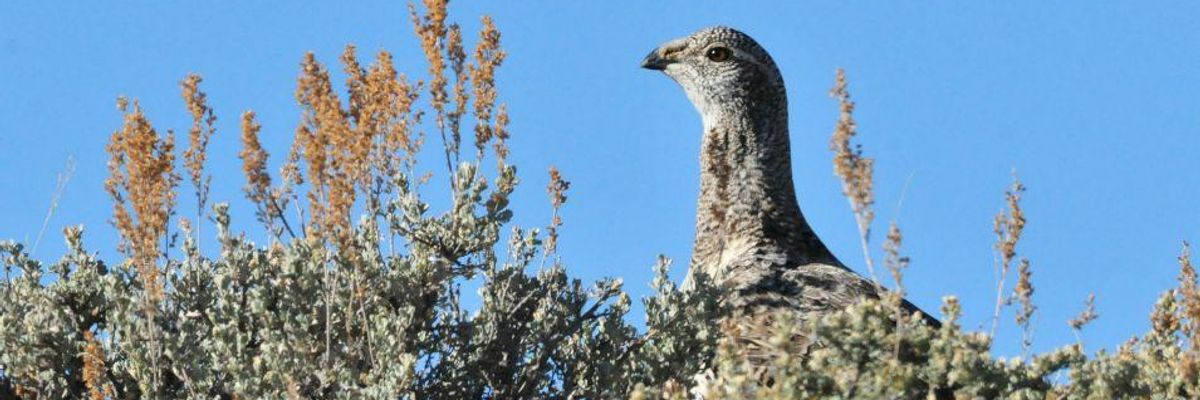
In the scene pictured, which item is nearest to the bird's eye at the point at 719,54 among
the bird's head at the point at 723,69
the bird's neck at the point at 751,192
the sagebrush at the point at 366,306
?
the bird's head at the point at 723,69

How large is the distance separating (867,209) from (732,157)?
12.9 feet

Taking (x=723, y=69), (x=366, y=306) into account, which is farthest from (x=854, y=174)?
(x=723, y=69)

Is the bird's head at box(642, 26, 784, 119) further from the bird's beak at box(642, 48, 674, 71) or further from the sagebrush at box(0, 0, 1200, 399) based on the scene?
the sagebrush at box(0, 0, 1200, 399)

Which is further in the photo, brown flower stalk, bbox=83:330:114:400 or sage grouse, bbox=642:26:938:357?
sage grouse, bbox=642:26:938:357

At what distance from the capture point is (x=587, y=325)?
557 centimetres

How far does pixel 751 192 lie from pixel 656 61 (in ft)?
3.65

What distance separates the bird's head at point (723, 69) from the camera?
322 inches

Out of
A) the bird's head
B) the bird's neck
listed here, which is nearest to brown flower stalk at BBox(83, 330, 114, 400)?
the bird's neck

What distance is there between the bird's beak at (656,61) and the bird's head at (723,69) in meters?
0.16

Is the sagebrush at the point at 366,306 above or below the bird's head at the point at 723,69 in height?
below

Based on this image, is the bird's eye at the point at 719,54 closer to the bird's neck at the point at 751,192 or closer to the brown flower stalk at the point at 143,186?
the bird's neck at the point at 751,192

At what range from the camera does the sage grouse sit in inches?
269

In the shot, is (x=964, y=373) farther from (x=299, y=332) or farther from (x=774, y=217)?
(x=774, y=217)

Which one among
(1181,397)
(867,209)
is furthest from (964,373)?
(1181,397)
